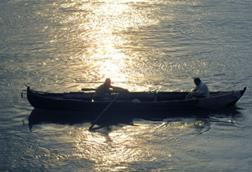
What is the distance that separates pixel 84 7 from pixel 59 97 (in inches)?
671

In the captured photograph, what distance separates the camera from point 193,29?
34031 millimetres

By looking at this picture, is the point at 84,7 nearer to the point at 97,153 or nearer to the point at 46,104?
the point at 46,104

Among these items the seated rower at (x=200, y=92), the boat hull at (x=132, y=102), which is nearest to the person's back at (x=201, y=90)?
the seated rower at (x=200, y=92)

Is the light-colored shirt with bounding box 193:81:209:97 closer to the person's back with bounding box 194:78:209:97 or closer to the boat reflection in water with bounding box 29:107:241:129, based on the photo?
the person's back with bounding box 194:78:209:97

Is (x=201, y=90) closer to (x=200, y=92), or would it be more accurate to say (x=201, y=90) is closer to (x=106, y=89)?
(x=200, y=92)

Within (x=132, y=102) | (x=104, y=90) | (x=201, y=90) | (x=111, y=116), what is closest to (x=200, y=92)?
(x=201, y=90)

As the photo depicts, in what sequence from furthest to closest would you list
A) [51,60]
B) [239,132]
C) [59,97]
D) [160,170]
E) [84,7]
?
[84,7]
[51,60]
[59,97]
[239,132]
[160,170]

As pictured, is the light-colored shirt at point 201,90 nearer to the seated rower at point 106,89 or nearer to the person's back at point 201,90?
the person's back at point 201,90

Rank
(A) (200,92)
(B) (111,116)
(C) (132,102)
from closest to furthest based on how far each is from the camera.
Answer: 1. (C) (132,102)
2. (B) (111,116)
3. (A) (200,92)

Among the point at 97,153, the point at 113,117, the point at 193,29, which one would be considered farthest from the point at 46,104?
the point at 193,29

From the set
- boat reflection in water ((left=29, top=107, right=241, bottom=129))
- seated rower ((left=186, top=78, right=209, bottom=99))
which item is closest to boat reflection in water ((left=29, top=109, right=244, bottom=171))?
boat reflection in water ((left=29, top=107, right=241, bottom=129))

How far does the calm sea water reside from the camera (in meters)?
19.5

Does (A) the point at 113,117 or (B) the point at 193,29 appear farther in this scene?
(B) the point at 193,29

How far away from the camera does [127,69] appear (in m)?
27.6
